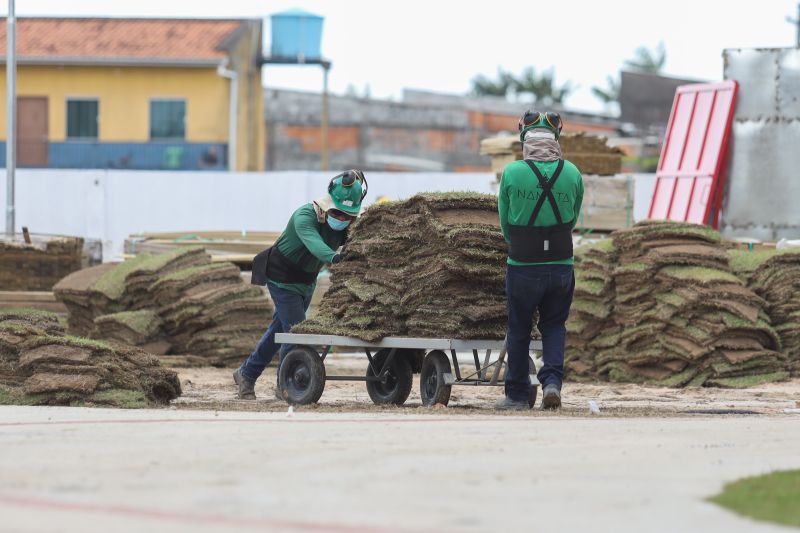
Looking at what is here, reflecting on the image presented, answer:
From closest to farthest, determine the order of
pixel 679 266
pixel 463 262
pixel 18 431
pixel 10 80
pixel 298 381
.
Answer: pixel 18 431
pixel 463 262
pixel 298 381
pixel 679 266
pixel 10 80

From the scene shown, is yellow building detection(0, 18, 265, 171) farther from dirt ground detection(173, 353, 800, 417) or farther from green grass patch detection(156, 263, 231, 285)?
dirt ground detection(173, 353, 800, 417)

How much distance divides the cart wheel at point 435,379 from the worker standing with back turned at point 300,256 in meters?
1.17

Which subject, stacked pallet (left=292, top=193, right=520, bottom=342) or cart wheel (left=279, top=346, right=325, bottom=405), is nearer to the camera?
stacked pallet (left=292, top=193, right=520, bottom=342)

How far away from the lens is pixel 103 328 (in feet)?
57.9

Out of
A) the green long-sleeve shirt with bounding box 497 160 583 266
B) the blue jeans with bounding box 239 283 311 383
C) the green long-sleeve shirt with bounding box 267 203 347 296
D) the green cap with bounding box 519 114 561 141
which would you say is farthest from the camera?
the blue jeans with bounding box 239 283 311 383

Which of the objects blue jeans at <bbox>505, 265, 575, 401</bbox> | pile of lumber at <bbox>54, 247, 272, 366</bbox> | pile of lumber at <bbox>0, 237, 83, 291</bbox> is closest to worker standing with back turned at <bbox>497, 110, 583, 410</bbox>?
blue jeans at <bbox>505, 265, 575, 401</bbox>

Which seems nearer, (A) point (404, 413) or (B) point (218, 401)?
(A) point (404, 413)

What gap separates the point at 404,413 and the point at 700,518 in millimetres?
4830

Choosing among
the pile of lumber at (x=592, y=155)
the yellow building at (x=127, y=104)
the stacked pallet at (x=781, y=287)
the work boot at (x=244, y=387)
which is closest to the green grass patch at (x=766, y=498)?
the work boot at (x=244, y=387)

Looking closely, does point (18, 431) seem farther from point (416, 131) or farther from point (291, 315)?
point (416, 131)

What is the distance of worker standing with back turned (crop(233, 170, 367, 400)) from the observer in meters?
12.3

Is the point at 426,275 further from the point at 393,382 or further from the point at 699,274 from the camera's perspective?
the point at 699,274

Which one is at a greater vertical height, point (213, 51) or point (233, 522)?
point (213, 51)

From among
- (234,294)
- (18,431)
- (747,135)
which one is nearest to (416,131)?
(747,135)
